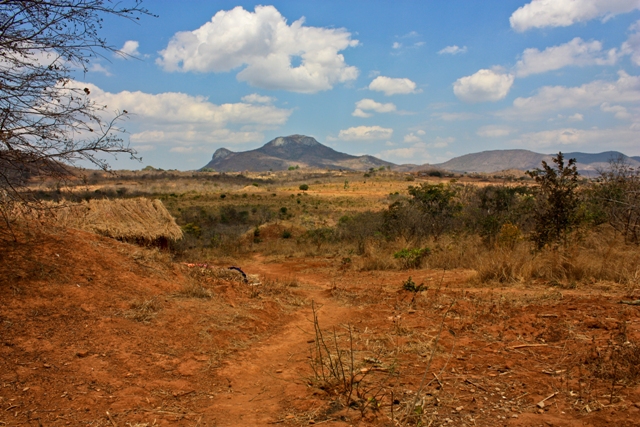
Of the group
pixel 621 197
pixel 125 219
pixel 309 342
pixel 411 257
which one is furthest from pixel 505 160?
pixel 309 342

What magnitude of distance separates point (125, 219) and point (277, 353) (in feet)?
22.4

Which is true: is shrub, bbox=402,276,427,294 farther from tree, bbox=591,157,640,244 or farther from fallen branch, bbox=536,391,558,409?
fallen branch, bbox=536,391,558,409

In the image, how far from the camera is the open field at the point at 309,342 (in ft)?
9.89

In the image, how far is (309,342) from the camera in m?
4.85

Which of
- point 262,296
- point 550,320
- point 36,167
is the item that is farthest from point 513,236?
point 36,167

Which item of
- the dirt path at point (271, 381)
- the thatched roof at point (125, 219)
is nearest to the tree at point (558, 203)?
the dirt path at point (271, 381)

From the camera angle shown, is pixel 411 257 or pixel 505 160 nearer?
pixel 411 257

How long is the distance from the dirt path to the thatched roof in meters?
5.13

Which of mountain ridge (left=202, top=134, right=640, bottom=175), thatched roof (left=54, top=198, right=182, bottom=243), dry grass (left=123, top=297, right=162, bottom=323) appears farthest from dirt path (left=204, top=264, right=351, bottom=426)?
mountain ridge (left=202, top=134, right=640, bottom=175)

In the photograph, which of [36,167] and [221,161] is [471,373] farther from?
[221,161]

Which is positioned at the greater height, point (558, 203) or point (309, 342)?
point (558, 203)

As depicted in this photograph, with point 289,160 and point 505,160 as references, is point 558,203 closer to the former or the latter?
point 505,160

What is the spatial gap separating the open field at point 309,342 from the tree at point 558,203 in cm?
33

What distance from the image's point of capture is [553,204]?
8406 mm
